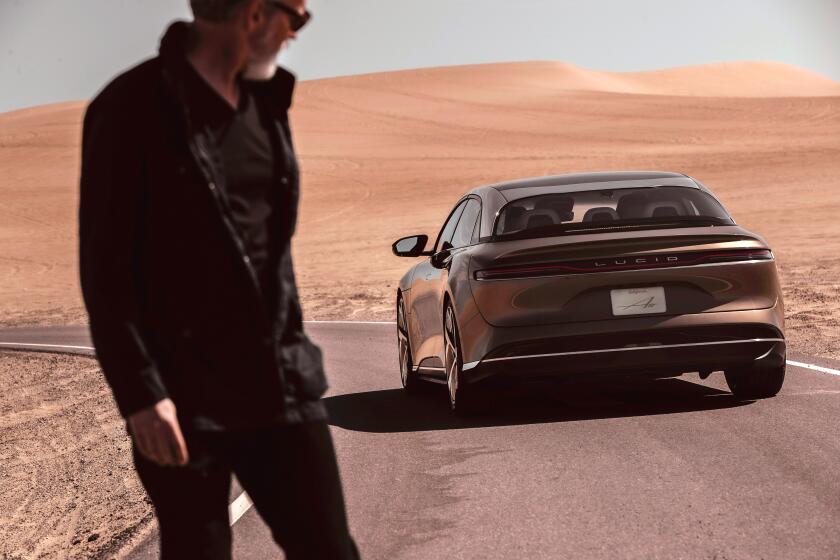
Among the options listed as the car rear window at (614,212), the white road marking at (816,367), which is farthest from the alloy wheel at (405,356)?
the white road marking at (816,367)

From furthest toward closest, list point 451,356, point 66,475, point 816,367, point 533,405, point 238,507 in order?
Answer: point 816,367, point 533,405, point 451,356, point 66,475, point 238,507

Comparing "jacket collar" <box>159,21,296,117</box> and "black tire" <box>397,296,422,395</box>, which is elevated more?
"jacket collar" <box>159,21,296,117</box>

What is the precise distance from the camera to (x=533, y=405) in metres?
10.1

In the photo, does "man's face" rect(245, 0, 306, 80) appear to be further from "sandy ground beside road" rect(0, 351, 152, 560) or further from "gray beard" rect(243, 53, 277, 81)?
"sandy ground beside road" rect(0, 351, 152, 560)

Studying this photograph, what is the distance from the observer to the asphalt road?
5.83 m

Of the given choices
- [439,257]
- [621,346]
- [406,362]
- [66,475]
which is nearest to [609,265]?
[621,346]

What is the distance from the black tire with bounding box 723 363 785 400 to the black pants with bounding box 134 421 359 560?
22.6ft

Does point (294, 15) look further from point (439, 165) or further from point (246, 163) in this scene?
point (439, 165)

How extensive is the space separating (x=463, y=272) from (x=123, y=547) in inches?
140

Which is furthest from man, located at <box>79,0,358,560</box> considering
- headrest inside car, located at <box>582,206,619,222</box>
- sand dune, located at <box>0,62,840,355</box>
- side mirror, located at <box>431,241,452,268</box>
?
sand dune, located at <box>0,62,840,355</box>

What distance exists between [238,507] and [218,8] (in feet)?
15.0

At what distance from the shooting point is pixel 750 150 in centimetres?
6222

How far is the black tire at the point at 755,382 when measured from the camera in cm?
963

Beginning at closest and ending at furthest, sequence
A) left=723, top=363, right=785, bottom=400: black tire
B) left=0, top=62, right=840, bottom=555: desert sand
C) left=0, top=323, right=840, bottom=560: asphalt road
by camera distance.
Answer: left=0, top=323, right=840, bottom=560: asphalt road
left=723, top=363, right=785, bottom=400: black tire
left=0, top=62, right=840, bottom=555: desert sand
